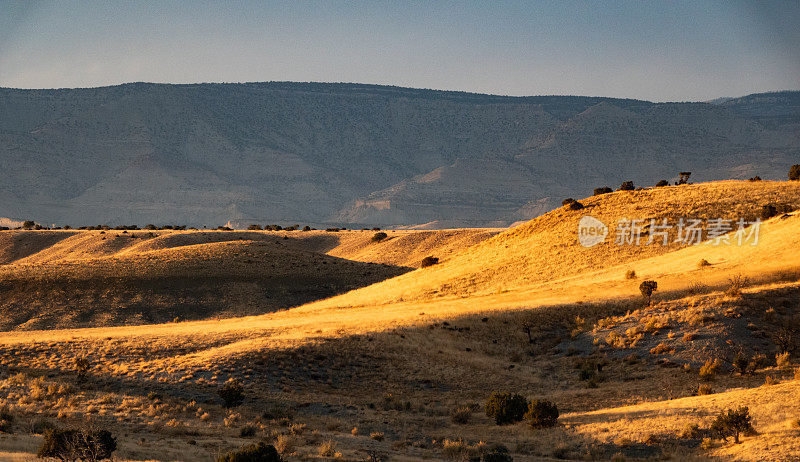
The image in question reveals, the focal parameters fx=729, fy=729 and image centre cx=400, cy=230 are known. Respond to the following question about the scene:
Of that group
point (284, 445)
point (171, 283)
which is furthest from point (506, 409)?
point (171, 283)

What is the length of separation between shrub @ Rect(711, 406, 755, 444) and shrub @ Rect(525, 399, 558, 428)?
498 centimetres

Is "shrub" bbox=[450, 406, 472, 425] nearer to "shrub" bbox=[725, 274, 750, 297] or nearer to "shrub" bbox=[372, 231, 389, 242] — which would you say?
"shrub" bbox=[725, 274, 750, 297]

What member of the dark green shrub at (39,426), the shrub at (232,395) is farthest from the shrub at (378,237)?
the dark green shrub at (39,426)

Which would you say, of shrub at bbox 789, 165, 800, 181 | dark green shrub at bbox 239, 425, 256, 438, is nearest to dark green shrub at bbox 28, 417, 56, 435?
dark green shrub at bbox 239, 425, 256, 438

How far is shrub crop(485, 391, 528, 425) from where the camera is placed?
2503 centimetres

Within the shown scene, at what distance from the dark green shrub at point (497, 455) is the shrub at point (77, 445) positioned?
33.0 ft

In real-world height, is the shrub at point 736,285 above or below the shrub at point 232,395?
above

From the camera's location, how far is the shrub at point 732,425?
20422 millimetres

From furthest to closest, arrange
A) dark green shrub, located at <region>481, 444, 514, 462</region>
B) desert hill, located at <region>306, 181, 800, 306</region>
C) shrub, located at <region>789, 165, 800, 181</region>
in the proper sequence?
1. shrub, located at <region>789, 165, 800, 181</region>
2. desert hill, located at <region>306, 181, 800, 306</region>
3. dark green shrub, located at <region>481, 444, 514, 462</region>

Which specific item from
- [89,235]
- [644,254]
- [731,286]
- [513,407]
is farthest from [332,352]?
[89,235]

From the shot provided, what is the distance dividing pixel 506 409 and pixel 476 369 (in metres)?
8.41

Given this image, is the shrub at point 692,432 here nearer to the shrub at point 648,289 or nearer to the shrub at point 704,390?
the shrub at point 704,390

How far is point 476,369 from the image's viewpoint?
33500 millimetres

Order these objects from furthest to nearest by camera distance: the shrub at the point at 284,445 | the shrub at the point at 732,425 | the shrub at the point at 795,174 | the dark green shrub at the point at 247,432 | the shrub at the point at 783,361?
1. the shrub at the point at 795,174
2. the shrub at the point at 783,361
3. the dark green shrub at the point at 247,432
4. the shrub at the point at 284,445
5. the shrub at the point at 732,425
